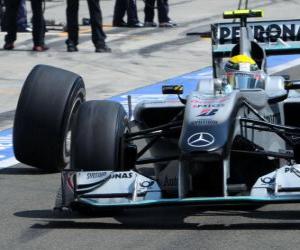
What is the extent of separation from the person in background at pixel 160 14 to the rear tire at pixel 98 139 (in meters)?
15.1

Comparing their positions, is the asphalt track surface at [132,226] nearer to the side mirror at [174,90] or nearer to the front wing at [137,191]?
the front wing at [137,191]

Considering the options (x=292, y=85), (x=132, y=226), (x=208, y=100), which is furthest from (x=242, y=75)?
(x=132, y=226)

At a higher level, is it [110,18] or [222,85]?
[222,85]

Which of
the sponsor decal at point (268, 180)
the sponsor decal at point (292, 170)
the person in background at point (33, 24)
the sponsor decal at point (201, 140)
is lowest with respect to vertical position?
the person in background at point (33, 24)

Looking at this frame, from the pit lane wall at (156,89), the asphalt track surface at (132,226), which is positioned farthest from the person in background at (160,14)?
the asphalt track surface at (132,226)

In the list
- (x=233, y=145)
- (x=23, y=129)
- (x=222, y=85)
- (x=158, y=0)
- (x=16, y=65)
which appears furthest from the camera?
(x=158, y=0)

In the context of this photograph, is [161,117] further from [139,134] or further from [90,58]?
[90,58]

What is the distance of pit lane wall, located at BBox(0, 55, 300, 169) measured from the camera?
11625mm

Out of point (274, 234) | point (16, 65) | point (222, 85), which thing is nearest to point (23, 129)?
point (222, 85)

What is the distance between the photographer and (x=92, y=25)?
765 inches

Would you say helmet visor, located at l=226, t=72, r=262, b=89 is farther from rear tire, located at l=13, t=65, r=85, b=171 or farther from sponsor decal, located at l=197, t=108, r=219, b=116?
rear tire, located at l=13, t=65, r=85, b=171

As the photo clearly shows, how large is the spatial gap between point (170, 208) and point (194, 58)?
11240mm

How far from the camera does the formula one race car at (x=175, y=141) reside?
25.7ft

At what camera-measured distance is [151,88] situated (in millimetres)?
16531
